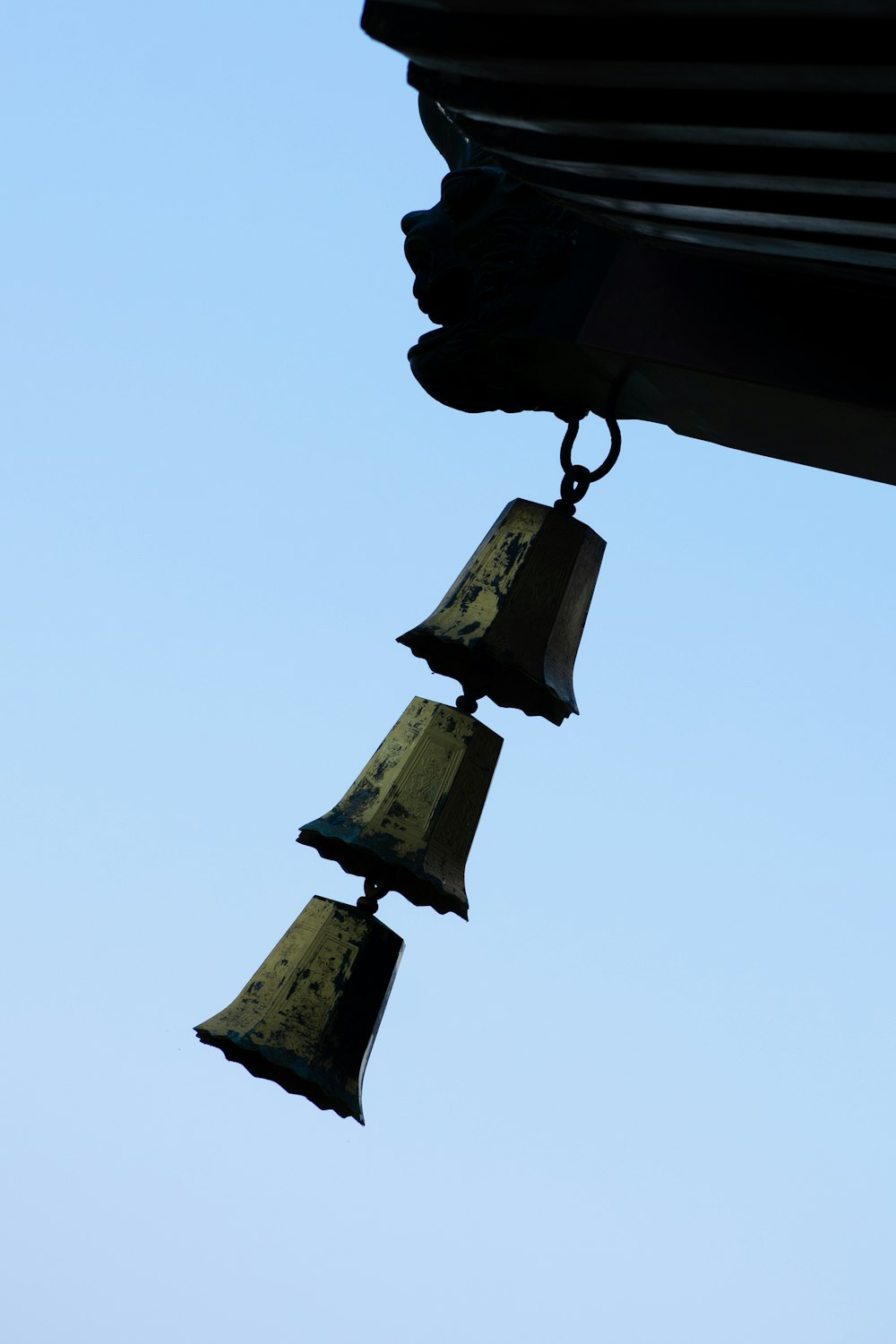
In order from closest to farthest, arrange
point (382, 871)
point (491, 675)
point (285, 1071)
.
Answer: point (285, 1071), point (382, 871), point (491, 675)

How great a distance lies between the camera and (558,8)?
152cm

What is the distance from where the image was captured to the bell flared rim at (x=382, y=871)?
6.93 ft

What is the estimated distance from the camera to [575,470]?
2.38 metres

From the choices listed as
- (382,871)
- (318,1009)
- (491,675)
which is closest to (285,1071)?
(318,1009)

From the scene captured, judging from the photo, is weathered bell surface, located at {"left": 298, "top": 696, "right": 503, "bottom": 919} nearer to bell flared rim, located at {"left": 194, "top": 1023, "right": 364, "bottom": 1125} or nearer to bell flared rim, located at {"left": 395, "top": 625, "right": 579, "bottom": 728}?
bell flared rim, located at {"left": 395, "top": 625, "right": 579, "bottom": 728}

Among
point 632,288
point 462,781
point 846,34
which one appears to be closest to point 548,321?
point 632,288

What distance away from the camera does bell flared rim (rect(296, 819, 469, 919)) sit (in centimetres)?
211

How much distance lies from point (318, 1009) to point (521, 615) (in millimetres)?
611

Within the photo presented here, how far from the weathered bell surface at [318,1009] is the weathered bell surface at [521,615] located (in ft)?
1.24

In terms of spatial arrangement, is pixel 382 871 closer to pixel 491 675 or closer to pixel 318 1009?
pixel 318 1009

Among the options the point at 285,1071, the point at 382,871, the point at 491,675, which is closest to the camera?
the point at 285,1071

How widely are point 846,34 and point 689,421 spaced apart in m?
0.90

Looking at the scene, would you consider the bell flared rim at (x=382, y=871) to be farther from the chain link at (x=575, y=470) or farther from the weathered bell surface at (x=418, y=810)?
the chain link at (x=575, y=470)

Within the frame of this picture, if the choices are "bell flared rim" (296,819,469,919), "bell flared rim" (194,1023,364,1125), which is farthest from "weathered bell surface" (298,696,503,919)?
"bell flared rim" (194,1023,364,1125)
